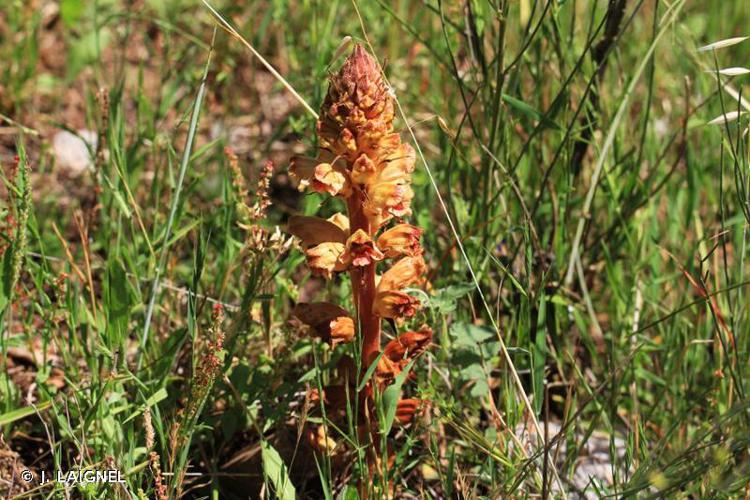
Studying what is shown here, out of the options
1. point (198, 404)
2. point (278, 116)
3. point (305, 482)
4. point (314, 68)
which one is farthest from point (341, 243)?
point (278, 116)

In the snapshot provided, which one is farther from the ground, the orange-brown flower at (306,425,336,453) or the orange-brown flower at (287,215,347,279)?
the orange-brown flower at (287,215,347,279)

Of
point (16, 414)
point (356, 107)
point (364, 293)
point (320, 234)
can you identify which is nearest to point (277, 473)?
point (364, 293)

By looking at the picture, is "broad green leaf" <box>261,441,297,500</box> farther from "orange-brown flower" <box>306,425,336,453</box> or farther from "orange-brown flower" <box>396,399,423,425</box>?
"orange-brown flower" <box>396,399,423,425</box>

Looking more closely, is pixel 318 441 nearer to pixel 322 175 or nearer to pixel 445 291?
pixel 445 291

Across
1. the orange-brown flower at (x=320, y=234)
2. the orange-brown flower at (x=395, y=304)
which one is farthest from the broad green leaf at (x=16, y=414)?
the orange-brown flower at (x=395, y=304)

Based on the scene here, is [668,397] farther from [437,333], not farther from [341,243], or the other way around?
[341,243]

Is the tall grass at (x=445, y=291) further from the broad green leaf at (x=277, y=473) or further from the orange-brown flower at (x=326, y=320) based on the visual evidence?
the orange-brown flower at (x=326, y=320)

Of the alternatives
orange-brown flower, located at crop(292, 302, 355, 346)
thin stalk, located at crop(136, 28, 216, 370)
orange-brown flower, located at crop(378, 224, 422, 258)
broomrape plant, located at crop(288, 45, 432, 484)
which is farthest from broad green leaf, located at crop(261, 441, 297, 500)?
orange-brown flower, located at crop(378, 224, 422, 258)
